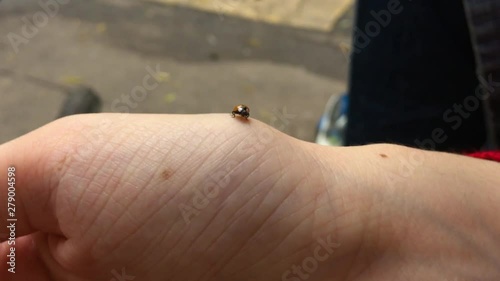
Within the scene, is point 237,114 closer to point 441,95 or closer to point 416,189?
point 416,189

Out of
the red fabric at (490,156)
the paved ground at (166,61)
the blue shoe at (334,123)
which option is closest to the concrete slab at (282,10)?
the paved ground at (166,61)

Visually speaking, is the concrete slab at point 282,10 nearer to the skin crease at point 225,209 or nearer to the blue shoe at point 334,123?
the blue shoe at point 334,123

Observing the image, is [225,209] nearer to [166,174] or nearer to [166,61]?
[166,174]

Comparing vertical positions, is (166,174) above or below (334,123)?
below

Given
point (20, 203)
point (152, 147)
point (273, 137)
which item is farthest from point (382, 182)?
point (20, 203)

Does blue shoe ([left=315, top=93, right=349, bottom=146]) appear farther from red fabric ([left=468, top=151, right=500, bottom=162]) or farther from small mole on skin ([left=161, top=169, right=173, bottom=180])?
small mole on skin ([left=161, top=169, right=173, bottom=180])

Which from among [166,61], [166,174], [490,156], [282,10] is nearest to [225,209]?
[166,174]
